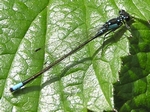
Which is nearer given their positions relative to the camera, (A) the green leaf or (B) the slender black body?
(A) the green leaf

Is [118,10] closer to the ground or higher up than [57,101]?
higher up

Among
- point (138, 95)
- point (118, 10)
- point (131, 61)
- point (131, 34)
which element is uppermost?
point (118, 10)

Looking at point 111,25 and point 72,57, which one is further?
point 111,25

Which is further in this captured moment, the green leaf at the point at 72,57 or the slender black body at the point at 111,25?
the slender black body at the point at 111,25

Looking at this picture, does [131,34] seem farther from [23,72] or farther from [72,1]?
[23,72]

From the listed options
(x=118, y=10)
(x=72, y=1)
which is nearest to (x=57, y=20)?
(x=72, y=1)

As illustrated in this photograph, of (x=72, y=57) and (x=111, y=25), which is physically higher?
(x=111, y=25)

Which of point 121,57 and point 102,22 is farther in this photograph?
point 102,22
